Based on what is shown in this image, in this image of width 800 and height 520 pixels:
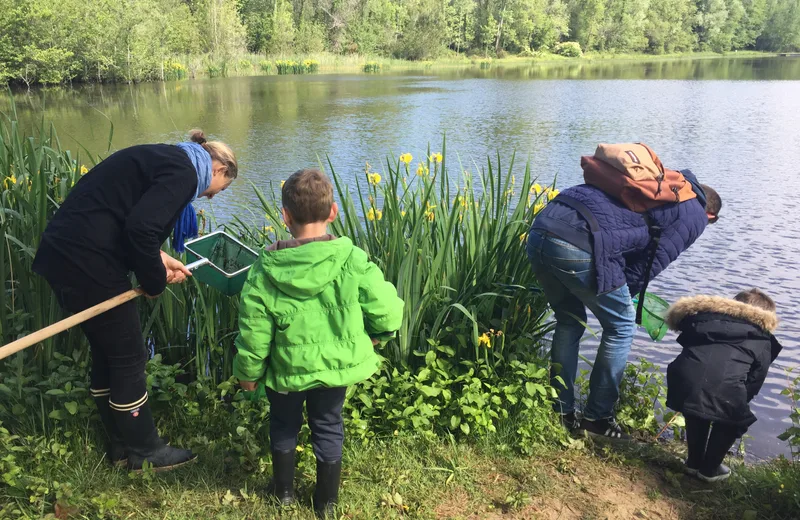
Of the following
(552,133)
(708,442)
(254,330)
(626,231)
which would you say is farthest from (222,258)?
(552,133)

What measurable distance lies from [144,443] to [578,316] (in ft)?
6.66

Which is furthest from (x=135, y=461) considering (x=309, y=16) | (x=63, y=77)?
(x=309, y=16)

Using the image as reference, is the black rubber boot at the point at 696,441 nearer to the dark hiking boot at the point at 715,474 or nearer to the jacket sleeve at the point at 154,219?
the dark hiking boot at the point at 715,474

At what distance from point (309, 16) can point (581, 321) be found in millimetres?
55506

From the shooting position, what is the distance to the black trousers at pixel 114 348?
2127mm

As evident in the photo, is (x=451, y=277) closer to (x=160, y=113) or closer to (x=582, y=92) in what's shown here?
(x=160, y=113)

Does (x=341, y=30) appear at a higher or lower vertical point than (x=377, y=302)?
higher

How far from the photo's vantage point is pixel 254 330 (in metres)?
1.93

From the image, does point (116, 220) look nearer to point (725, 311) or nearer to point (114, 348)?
point (114, 348)

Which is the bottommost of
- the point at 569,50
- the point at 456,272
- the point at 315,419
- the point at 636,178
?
the point at 315,419

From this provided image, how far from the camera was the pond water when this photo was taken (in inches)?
233

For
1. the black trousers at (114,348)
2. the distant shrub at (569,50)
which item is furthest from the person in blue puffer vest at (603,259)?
the distant shrub at (569,50)

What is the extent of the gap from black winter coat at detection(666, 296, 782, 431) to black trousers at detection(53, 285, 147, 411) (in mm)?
2314

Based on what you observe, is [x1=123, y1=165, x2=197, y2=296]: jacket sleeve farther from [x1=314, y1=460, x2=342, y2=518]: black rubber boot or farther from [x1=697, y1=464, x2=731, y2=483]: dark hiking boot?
[x1=697, y1=464, x2=731, y2=483]: dark hiking boot
